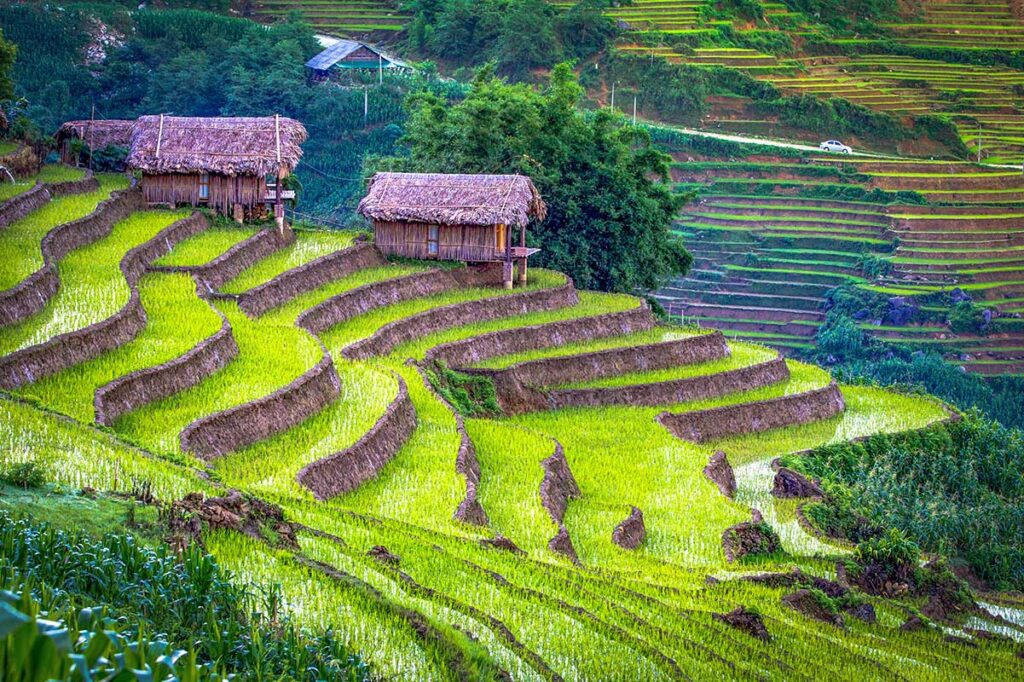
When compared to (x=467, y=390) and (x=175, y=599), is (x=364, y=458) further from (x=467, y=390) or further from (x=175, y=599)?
(x=175, y=599)

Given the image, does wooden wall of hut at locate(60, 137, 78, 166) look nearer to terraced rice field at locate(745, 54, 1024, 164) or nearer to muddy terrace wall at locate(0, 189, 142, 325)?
muddy terrace wall at locate(0, 189, 142, 325)

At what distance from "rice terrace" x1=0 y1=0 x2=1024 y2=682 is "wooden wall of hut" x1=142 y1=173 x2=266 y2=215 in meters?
0.10

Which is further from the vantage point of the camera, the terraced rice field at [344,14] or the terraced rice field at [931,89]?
the terraced rice field at [344,14]

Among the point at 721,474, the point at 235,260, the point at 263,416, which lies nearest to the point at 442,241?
the point at 235,260

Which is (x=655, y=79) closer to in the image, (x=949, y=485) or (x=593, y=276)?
(x=593, y=276)

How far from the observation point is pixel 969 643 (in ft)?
48.2

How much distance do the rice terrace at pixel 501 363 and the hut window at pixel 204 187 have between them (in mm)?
71

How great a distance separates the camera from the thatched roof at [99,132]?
32.1 meters

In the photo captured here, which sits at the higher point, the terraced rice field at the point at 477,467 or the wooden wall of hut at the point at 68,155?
the wooden wall of hut at the point at 68,155

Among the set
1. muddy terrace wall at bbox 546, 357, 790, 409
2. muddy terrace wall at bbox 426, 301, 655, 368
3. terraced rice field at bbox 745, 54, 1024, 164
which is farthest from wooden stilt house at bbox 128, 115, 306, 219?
terraced rice field at bbox 745, 54, 1024, 164

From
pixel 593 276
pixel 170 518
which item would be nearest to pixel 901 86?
pixel 593 276

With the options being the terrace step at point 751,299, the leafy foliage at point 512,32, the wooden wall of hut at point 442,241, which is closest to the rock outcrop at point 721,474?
the wooden wall of hut at point 442,241

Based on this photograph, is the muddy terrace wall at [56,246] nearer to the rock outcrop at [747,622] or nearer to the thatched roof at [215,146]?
the thatched roof at [215,146]

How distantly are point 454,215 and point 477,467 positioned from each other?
11146 millimetres
